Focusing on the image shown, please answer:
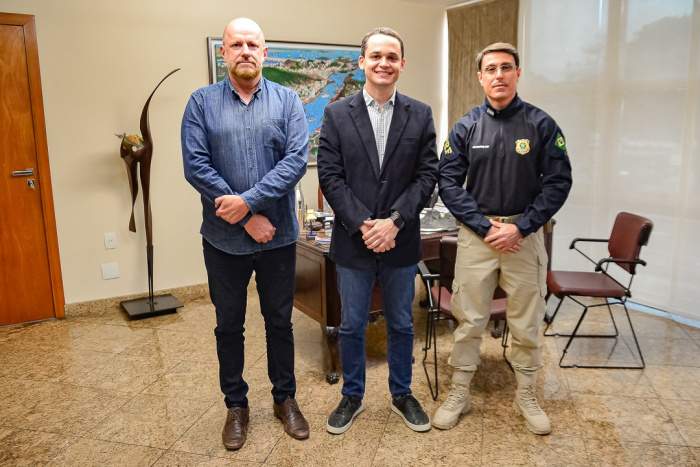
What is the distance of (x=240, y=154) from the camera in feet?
7.41

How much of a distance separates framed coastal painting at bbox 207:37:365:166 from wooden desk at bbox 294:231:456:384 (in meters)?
1.86

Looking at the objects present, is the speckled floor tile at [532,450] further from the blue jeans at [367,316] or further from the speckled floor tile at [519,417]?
the blue jeans at [367,316]

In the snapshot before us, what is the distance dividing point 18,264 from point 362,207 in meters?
2.80

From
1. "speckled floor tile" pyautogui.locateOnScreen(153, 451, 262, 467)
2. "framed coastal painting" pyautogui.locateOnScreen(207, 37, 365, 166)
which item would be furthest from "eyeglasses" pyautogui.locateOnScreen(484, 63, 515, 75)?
"framed coastal painting" pyautogui.locateOnScreen(207, 37, 365, 166)

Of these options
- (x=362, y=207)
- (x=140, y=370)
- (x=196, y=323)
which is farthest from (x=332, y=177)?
(x=196, y=323)

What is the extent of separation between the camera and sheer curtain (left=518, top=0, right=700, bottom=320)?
150 inches

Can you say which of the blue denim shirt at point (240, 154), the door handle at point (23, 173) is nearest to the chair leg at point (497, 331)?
the blue denim shirt at point (240, 154)

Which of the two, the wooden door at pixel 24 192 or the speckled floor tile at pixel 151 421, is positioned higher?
the wooden door at pixel 24 192

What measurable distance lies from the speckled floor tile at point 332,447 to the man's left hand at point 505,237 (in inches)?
36.8

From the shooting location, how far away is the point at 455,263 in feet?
8.79

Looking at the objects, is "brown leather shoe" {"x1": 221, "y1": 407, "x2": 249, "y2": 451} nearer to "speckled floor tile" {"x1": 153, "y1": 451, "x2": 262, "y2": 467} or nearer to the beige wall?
"speckled floor tile" {"x1": 153, "y1": 451, "x2": 262, "y2": 467}

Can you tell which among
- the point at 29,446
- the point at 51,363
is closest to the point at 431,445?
the point at 29,446

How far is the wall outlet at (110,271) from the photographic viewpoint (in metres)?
4.19

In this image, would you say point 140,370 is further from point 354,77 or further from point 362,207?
Answer: point 354,77
